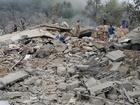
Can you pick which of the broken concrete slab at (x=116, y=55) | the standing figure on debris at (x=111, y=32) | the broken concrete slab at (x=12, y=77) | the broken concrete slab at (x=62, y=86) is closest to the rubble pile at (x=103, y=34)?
the standing figure on debris at (x=111, y=32)

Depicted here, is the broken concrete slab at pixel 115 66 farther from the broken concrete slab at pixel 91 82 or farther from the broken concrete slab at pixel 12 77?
the broken concrete slab at pixel 12 77

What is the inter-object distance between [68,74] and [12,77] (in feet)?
5.14

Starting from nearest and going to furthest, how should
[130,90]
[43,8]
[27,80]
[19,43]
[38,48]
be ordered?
[130,90], [27,80], [38,48], [19,43], [43,8]

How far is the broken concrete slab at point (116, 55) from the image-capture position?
35.3 feet

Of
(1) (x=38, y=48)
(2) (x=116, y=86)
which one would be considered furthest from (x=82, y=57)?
(2) (x=116, y=86)

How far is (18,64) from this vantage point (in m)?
11.6

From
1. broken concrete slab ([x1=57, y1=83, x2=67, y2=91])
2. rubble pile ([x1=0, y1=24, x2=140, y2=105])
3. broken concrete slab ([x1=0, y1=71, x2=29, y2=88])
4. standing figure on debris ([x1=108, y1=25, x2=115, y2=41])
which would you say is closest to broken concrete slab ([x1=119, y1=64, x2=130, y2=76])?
rubble pile ([x1=0, y1=24, x2=140, y2=105])

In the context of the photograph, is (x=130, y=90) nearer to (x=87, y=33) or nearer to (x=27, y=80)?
(x=27, y=80)

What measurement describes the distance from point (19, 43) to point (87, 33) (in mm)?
2824

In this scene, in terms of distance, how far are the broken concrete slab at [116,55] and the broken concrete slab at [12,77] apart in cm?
255

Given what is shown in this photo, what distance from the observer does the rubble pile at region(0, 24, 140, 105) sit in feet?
28.7

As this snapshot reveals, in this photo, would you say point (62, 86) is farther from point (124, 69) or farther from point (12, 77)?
point (124, 69)

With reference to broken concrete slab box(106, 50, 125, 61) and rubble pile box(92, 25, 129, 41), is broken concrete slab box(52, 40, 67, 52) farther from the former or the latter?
broken concrete slab box(106, 50, 125, 61)

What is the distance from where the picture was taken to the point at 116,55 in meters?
10.9
